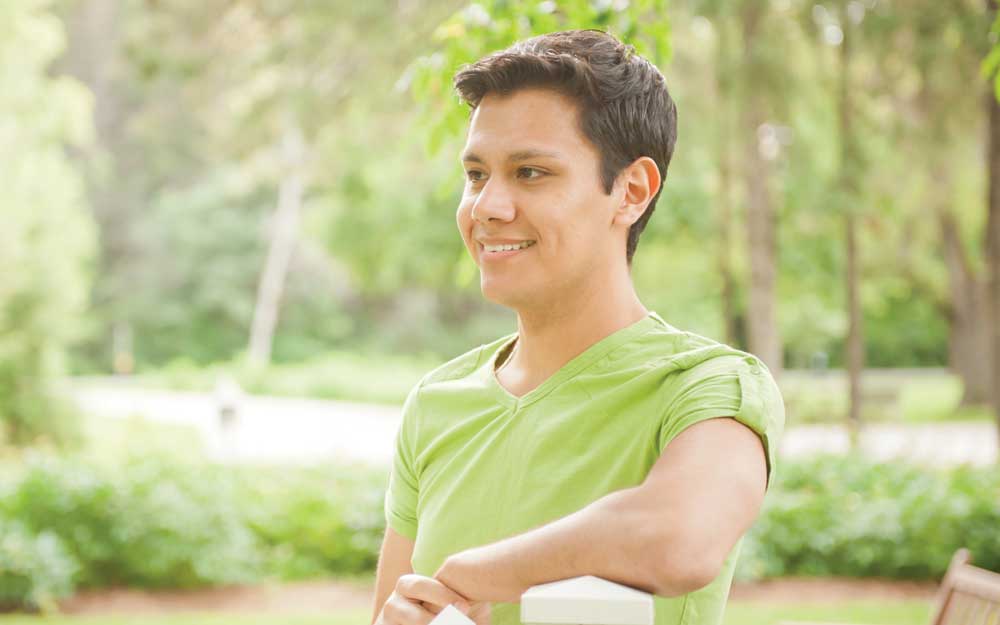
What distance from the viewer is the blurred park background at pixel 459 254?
6855mm

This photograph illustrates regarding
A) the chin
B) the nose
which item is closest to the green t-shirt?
the chin

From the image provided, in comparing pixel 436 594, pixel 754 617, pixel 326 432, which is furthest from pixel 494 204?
pixel 326 432

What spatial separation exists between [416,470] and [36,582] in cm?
562

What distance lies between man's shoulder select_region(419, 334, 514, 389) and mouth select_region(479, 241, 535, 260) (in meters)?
0.27

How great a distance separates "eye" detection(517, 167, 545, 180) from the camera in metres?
1.48

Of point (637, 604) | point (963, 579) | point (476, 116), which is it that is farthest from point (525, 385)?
point (963, 579)

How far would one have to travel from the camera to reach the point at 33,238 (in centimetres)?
1150

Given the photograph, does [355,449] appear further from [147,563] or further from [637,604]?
[637,604]

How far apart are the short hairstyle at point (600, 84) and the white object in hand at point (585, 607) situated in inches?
26.4

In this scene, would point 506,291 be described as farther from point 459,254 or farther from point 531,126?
point 459,254

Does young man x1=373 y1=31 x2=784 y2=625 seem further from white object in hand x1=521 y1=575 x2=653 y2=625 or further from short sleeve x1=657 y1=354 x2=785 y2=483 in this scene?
white object in hand x1=521 y1=575 x2=653 y2=625

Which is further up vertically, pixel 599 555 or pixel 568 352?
pixel 568 352

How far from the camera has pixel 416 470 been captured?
1.72 meters

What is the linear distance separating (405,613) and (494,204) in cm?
53
